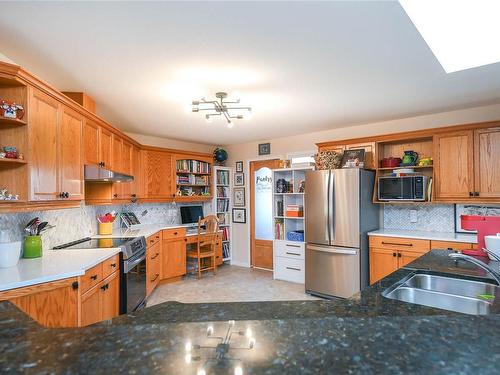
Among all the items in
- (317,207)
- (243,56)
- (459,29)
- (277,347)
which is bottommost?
(277,347)

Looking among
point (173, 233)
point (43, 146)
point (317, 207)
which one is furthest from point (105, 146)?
point (317, 207)

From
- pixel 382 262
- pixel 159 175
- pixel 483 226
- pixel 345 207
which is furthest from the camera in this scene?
pixel 159 175

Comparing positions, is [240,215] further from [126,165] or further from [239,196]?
[126,165]

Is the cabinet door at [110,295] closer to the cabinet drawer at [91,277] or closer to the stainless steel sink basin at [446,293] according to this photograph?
the cabinet drawer at [91,277]

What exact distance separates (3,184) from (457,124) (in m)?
4.63

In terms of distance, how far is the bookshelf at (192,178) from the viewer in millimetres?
5422

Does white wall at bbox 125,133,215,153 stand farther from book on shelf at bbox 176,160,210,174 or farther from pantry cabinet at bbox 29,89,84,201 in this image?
pantry cabinet at bbox 29,89,84,201

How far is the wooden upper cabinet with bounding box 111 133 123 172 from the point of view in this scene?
3756 mm

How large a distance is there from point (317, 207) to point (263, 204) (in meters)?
1.66

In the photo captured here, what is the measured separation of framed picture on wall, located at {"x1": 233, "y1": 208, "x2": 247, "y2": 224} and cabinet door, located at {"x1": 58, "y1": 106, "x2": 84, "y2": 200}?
337 centimetres

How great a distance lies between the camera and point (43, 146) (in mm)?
2291

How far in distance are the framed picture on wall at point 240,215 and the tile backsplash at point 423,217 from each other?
2.55 m

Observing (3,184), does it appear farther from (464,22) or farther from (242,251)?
(242,251)

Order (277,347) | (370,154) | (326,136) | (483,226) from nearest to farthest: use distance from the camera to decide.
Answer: (277,347) → (483,226) → (370,154) → (326,136)
